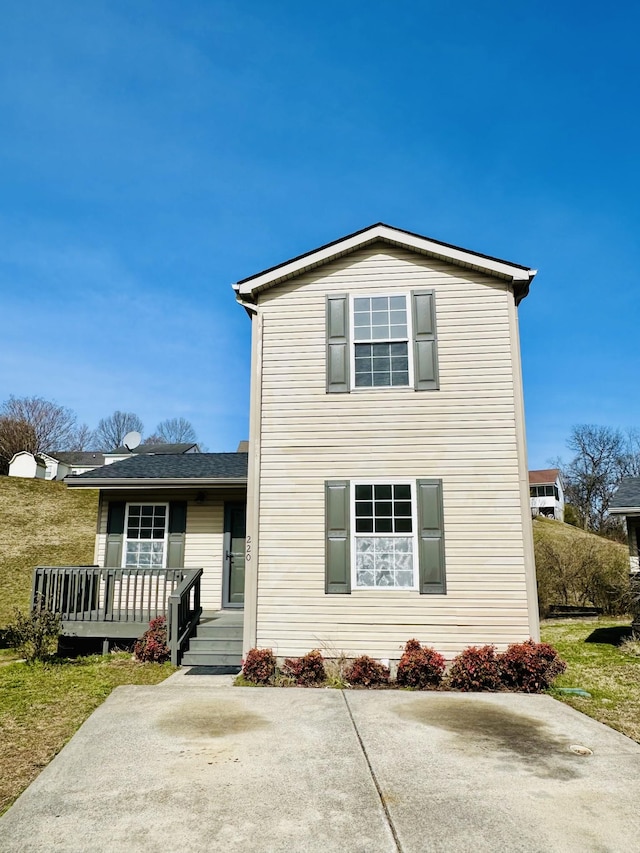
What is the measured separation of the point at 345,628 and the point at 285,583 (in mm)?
1139

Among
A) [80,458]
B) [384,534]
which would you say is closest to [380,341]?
[384,534]

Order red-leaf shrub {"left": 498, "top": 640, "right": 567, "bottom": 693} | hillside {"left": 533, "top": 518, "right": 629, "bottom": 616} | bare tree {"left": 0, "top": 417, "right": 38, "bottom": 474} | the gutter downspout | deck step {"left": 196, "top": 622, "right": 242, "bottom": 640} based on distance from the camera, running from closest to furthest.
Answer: red-leaf shrub {"left": 498, "top": 640, "right": 567, "bottom": 693} → the gutter downspout → deck step {"left": 196, "top": 622, "right": 242, "bottom": 640} → hillside {"left": 533, "top": 518, "right": 629, "bottom": 616} → bare tree {"left": 0, "top": 417, "right": 38, "bottom": 474}

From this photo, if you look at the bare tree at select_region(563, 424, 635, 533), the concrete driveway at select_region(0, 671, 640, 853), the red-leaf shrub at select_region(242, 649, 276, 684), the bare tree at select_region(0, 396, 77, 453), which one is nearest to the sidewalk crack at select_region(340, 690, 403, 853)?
the concrete driveway at select_region(0, 671, 640, 853)

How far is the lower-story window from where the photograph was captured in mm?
8445

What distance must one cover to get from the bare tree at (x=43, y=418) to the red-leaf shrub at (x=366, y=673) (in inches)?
1817

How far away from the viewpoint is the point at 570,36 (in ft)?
32.9

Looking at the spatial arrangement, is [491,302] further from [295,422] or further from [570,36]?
[570,36]

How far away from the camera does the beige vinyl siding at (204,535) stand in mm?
11711

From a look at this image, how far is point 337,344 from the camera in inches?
367

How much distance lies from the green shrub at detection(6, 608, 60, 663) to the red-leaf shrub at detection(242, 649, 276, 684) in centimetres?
363

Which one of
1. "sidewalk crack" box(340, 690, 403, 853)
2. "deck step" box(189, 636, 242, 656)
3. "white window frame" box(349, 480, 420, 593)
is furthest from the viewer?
"deck step" box(189, 636, 242, 656)

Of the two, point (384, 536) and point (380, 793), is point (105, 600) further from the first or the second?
point (380, 793)

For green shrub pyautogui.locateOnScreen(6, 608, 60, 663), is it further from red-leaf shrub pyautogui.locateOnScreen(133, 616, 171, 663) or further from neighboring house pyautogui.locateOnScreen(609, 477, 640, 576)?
neighboring house pyautogui.locateOnScreen(609, 477, 640, 576)

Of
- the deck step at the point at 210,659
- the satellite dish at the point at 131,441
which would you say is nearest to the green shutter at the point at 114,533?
the deck step at the point at 210,659
